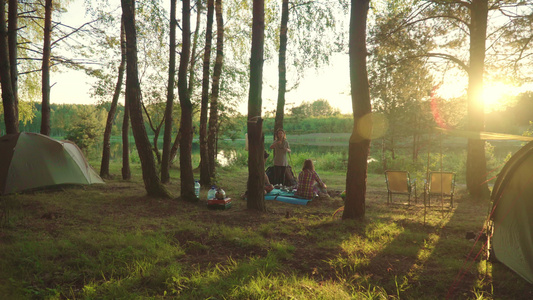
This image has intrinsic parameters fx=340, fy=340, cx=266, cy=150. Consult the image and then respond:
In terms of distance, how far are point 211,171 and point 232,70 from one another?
448 cm

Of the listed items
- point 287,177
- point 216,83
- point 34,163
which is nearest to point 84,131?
point 34,163

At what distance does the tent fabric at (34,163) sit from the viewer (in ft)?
24.3

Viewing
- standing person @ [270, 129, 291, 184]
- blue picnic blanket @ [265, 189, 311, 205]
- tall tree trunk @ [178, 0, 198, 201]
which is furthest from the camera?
standing person @ [270, 129, 291, 184]

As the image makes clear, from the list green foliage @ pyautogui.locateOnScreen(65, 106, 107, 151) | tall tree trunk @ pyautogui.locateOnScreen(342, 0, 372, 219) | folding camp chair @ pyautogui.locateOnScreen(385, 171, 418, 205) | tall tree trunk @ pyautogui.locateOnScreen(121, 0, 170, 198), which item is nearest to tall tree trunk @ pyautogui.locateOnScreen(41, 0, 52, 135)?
tall tree trunk @ pyautogui.locateOnScreen(121, 0, 170, 198)

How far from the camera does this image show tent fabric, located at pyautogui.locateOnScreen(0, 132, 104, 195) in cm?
742

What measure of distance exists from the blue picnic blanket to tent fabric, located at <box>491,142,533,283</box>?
3.97 meters

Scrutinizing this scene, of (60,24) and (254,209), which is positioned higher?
(60,24)

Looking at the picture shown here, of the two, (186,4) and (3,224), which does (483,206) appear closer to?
(186,4)

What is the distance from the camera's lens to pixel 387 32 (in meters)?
8.77

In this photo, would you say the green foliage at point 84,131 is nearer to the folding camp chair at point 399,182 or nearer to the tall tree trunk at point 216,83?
the tall tree trunk at point 216,83

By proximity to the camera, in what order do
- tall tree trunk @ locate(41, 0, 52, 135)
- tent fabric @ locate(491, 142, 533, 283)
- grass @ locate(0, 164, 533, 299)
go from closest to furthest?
1. grass @ locate(0, 164, 533, 299)
2. tent fabric @ locate(491, 142, 533, 283)
3. tall tree trunk @ locate(41, 0, 52, 135)

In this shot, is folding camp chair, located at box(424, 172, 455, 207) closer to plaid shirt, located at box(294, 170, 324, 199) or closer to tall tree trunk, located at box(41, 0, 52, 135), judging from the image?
plaid shirt, located at box(294, 170, 324, 199)

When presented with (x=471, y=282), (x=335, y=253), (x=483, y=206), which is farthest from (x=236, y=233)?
(x=483, y=206)

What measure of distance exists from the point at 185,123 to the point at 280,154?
8.67ft
